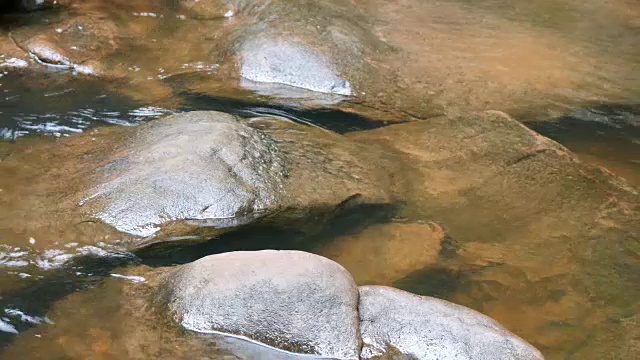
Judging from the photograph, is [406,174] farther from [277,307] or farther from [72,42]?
[72,42]

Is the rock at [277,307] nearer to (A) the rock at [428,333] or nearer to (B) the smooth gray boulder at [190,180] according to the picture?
(A) the rock at [428,333]

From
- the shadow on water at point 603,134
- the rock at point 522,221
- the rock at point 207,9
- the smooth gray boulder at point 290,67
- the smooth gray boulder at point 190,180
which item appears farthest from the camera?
the rock at point 207,9

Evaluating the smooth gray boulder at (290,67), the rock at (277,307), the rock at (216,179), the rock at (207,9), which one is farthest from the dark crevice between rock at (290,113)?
the rock at (277,307)

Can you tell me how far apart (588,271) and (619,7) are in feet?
18.5

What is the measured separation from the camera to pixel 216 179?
4.12m

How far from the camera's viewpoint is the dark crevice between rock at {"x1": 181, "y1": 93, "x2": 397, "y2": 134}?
18.6 feet

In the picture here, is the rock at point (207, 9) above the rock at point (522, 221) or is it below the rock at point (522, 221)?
above

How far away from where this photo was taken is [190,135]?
4.46 meters

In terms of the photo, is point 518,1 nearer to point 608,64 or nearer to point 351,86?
point 608,64

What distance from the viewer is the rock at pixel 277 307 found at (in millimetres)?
3104

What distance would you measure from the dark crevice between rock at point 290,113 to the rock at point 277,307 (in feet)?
8.29

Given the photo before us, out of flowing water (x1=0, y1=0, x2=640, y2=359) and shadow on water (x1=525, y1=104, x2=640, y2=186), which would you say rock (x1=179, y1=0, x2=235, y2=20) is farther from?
shadow on water (x1=525, y1=104, x2=640, y2=186)

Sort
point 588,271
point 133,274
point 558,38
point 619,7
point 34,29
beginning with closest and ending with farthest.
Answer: point 133,274
point 588,271
point 34,29
point 558,38
point 619,7

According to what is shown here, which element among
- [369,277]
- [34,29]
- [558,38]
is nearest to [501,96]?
[558,38]
